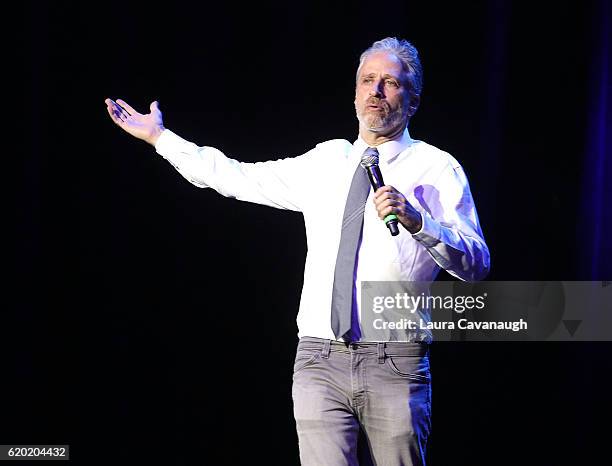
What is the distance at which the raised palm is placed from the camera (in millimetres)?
2479

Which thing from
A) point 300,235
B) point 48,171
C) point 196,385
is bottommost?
point 196,385

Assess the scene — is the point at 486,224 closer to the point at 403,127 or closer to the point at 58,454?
the point at 403,127

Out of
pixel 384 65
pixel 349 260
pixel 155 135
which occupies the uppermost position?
pixel 384 65

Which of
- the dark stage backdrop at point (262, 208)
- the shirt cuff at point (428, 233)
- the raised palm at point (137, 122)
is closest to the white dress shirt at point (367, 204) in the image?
the shirt cuff at point (428, 233)

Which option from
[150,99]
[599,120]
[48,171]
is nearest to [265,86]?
[150,99]

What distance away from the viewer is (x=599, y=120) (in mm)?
3482

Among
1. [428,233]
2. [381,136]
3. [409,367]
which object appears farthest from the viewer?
[381,136]

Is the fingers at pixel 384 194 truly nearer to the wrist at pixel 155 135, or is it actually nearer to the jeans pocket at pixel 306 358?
the jeans pocket at pixel 306 358

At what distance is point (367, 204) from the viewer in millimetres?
2166

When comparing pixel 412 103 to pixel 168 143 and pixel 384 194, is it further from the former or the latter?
pixel 168 143

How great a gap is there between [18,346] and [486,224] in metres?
2.07

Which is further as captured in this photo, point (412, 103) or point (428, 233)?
point (412, 103)

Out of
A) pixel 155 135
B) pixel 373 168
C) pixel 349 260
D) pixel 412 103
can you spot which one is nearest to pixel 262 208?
pixel 155 135

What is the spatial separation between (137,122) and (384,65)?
79 centimetres
